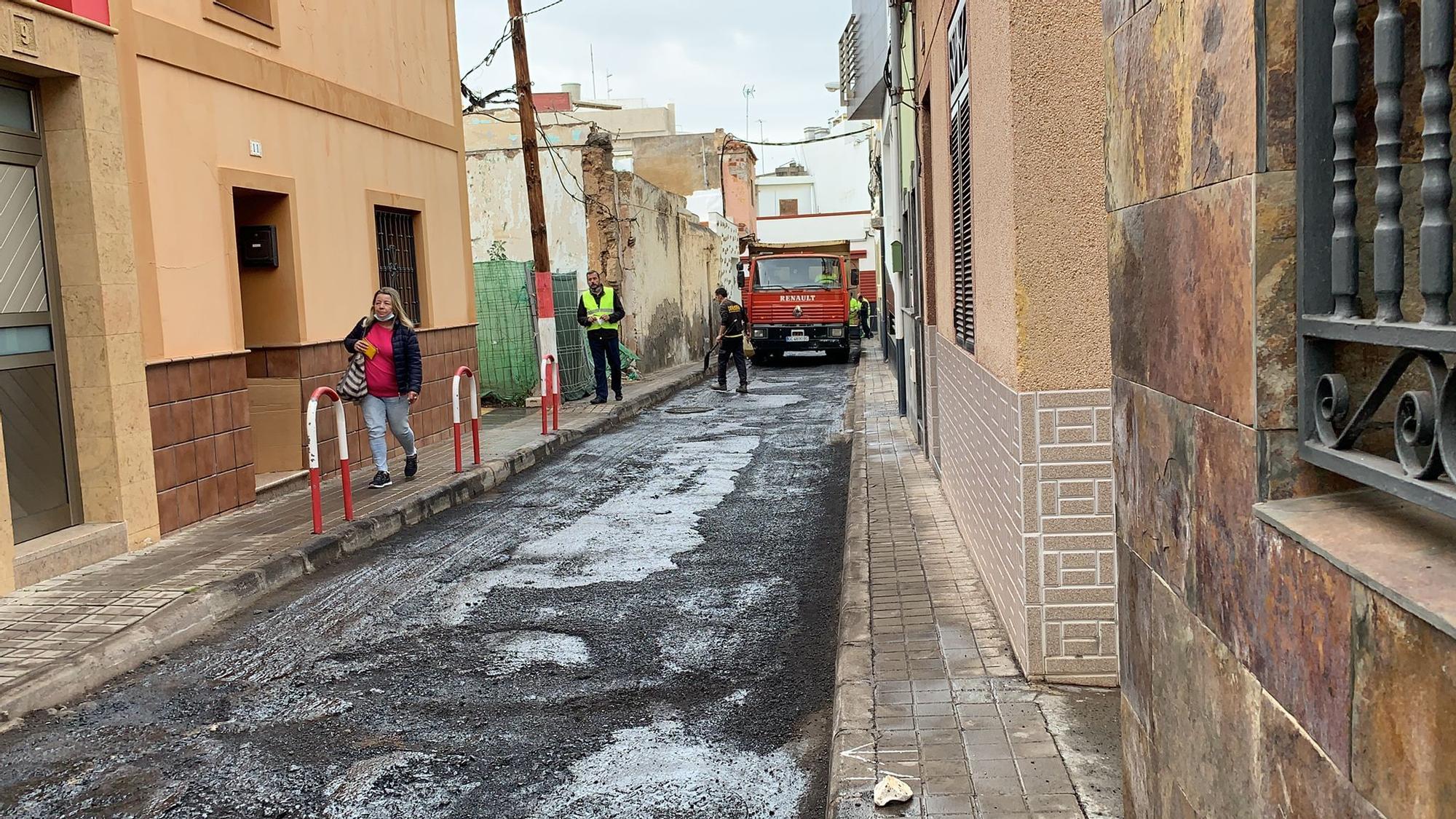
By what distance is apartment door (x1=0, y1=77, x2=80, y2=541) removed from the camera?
303 inches

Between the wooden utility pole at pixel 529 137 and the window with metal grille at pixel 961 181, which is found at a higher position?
the wooden utility pole at pixel 529 137

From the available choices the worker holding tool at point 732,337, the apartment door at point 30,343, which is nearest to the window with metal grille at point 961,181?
the apartment door at point 30,343

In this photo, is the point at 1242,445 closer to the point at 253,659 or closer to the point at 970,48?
the point at 970,48

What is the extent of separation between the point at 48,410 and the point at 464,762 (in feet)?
17.0

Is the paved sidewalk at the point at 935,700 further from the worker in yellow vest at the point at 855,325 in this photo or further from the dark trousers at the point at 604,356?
the worker in yellow vest at the point at 855,325

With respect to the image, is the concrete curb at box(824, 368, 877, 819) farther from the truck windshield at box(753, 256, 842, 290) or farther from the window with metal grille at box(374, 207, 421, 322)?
the truck windshield at box(753, 256, 842, 290)

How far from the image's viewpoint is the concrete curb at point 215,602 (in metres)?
5.40

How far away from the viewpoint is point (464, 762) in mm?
4480

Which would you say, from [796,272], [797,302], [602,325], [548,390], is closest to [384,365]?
[548,390]

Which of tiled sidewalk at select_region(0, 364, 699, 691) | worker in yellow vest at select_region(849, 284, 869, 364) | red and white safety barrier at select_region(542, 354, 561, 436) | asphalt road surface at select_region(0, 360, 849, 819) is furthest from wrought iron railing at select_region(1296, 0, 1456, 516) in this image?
worker in yellow vest at select_region(849, 284, 869, 364)

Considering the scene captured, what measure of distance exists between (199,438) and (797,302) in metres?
19.6

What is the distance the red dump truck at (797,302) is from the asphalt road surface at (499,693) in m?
18.8

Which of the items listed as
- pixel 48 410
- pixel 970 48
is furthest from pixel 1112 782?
pixel 48 410

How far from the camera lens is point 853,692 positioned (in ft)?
15.6
